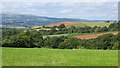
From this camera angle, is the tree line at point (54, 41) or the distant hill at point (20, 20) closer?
the distant hill at point (20, 20)

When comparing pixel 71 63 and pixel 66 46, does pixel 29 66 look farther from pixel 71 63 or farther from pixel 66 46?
pixel 66 46

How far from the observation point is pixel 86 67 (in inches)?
368

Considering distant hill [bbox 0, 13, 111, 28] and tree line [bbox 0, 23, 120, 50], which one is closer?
distant hill [bbox 0, 13, 111, 28]

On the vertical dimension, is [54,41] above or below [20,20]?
below

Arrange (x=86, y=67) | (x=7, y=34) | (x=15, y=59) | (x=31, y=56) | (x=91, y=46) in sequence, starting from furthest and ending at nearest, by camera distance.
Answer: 1. (x=91, y=46)
2. (x=7, y=34)
3. (x=31, y=56)
4. (x=15, y=59)
5. (x=86, y=67)

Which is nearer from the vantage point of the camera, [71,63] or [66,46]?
[71,63]

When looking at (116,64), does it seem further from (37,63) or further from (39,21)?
(39,21)

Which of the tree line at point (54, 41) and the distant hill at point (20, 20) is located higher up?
the distant hill at point (20, 20)

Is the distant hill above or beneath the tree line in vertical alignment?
above

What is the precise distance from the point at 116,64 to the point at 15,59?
170 inches

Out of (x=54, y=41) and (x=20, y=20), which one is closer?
(x=20, y=20)

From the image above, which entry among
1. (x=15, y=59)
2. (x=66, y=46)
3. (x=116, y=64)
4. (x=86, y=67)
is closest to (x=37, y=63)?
(x=15, y=59)

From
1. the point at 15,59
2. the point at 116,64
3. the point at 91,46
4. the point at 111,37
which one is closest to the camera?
the point at 116,64

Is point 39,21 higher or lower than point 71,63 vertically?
higher
